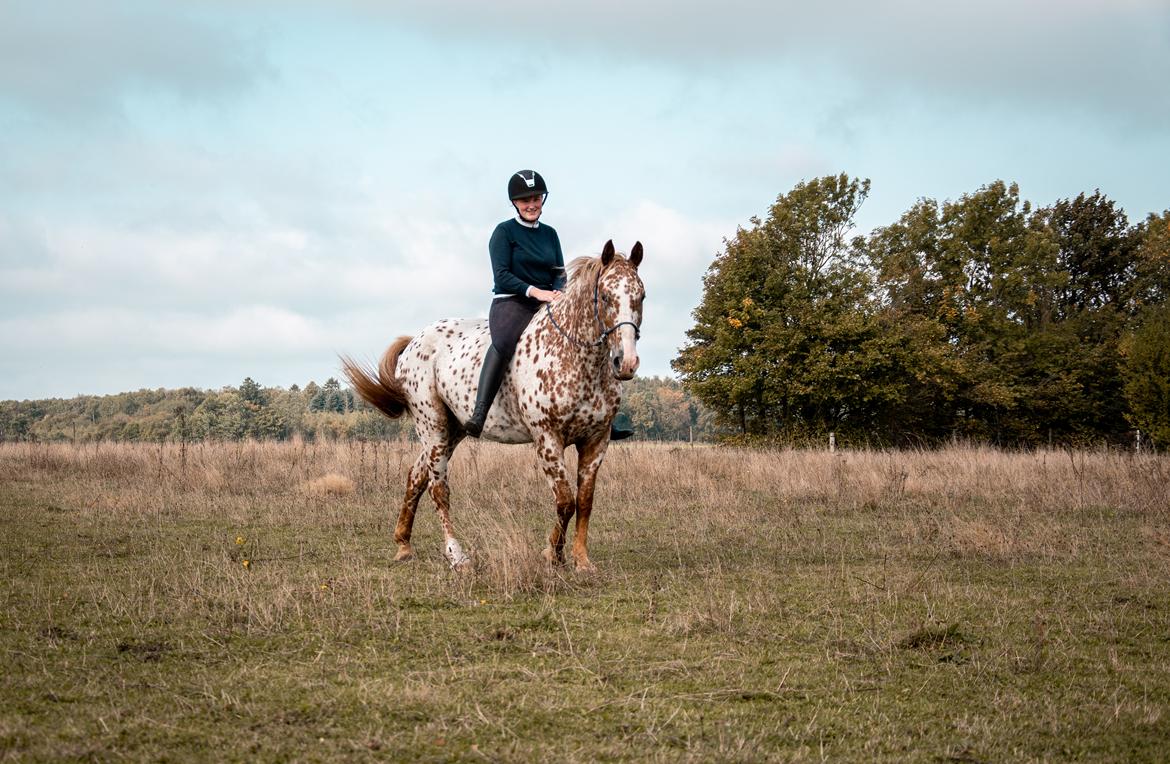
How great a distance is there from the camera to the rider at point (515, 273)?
309 inches

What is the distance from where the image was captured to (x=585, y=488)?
300 inches

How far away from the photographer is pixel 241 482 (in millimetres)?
15102

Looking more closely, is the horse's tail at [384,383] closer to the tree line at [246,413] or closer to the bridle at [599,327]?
the bridle at [599,327]

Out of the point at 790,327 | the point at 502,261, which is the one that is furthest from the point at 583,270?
the point at 790,327

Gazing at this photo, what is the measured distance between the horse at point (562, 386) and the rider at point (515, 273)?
0.13 meters

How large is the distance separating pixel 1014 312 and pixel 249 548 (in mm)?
45914

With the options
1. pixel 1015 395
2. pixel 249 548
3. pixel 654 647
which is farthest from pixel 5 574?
pixel 1015 395

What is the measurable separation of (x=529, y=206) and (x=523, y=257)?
1.49 ft

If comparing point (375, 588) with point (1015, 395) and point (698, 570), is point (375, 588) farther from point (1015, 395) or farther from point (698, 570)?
point (1015, 395)

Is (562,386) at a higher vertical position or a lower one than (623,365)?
lower

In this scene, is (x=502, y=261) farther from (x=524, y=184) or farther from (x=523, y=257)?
(x=524, y=184)

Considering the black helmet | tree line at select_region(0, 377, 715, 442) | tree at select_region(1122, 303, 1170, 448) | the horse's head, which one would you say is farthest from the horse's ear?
tree at select_region(1122, 303, 1170, 448)

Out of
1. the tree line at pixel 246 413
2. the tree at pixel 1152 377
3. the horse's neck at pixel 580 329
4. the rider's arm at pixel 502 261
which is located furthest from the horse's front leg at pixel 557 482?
the tree at pixel 1152 377

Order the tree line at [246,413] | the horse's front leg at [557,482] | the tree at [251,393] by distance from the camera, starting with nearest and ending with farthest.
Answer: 1. the horse's front leg at [557,482]
2. the tree line at [246,413]
3. the tree at [251,393]
